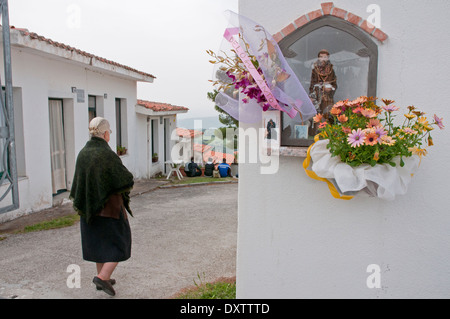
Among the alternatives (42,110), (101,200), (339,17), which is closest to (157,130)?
(42,110)

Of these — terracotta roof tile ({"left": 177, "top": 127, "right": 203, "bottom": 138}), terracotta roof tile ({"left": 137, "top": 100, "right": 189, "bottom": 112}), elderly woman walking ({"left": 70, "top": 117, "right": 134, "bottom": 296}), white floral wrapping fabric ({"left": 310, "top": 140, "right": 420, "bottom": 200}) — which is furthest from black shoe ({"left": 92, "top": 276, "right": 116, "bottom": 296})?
terracotta roof tile ({"left": 177, "top": 127, "right": 203, "bottom": 138})

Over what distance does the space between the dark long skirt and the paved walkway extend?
0.41m

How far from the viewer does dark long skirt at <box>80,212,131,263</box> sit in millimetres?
3793

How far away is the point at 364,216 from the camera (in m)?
2.77

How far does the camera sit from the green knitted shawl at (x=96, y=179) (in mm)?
3703

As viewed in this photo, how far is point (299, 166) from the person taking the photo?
2.81 m

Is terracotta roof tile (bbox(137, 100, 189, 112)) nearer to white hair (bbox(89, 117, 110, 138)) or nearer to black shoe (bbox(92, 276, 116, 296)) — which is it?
white hair (bbox(89, 117, 110, 138))

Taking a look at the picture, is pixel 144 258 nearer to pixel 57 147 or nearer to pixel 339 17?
pixel 339 17

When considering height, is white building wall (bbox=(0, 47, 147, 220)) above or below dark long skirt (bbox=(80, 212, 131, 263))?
above

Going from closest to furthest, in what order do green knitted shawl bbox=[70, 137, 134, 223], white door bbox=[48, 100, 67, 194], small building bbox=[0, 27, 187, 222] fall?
→ green knitted shawl bbox=[70, 137, 134, 223] < small building bbox=[0, 27, 187, 222] < white door bbox=[48, 100, 67, 194]

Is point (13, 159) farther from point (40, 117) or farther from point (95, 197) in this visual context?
point (40, 117)

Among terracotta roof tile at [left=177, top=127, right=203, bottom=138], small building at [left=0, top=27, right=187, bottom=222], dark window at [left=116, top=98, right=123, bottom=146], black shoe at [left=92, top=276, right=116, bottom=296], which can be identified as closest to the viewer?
black shoe at [left=92, top=276, right=116, bottom=296]

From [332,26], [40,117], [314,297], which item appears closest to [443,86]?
[332,26]

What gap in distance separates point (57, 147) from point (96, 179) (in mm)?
5633
